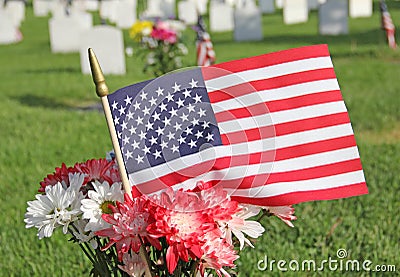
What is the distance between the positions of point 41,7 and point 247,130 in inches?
1000

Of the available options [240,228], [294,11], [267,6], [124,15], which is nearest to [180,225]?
[240,228]

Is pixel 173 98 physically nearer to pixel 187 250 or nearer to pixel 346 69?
pixel 187 250

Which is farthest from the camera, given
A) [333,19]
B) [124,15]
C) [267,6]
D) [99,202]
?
[267,6]

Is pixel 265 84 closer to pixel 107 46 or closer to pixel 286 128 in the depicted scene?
pixel 286 128

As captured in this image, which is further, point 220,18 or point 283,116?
point 220,18

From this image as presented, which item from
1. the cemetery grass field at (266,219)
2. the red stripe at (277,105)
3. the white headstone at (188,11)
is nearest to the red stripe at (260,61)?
the red stripe at (277,105)

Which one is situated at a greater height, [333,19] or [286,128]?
[286,128]

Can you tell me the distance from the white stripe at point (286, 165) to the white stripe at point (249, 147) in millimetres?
48

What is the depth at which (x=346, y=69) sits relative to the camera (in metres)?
10.4

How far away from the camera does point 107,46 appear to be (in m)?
10.7

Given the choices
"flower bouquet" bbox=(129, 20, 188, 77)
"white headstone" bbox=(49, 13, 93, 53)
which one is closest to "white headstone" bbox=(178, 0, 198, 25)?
"white headstone" bbox=(49, 13, 93, 53)

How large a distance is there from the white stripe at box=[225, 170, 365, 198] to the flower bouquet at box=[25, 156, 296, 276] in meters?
0.06

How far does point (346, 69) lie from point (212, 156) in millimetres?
8748

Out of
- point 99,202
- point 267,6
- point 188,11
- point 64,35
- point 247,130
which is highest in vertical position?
point 247,130
